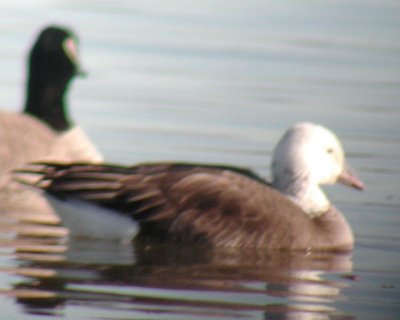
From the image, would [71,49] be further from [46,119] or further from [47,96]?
[46,119]

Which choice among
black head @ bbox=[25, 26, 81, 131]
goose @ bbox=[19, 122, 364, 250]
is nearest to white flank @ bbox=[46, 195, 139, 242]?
goose @ bbox=[19, 122, 364, 250]

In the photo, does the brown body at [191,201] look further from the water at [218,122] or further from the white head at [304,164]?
the white head at [304,164]

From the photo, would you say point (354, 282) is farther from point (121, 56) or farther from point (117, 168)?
point (121, 56)

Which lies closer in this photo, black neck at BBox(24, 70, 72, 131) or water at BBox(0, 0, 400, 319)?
water at BBox(0, 0, 400, 319)

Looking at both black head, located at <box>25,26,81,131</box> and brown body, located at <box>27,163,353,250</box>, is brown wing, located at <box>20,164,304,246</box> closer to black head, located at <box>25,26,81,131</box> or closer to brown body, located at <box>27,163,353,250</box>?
brown body, located at <box>27,163,353,250</box>

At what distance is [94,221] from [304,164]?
1.79 m

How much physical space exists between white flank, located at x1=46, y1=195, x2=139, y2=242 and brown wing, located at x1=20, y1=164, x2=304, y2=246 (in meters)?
0.06

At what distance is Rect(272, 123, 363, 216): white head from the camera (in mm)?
12641

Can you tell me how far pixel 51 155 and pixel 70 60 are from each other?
4.35 ft

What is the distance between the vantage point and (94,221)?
11922 mm

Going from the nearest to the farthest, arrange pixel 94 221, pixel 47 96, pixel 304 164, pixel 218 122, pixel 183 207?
pixel 94 221, pixel 183 207, pixel 304 164, pixel 47 96, pixel 218 122

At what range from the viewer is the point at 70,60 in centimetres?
1648

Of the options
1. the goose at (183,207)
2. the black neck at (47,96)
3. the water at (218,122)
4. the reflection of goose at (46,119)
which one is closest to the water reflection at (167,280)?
the water at (218,122)

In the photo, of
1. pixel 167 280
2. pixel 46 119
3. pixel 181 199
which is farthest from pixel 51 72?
pixel 167 280
